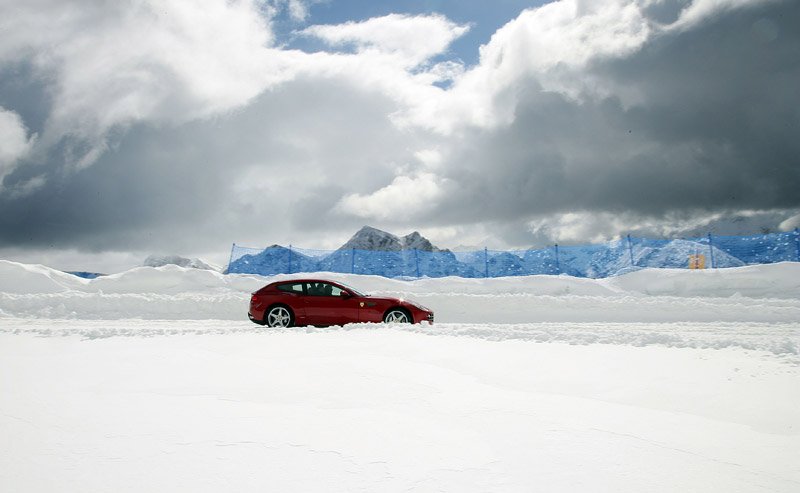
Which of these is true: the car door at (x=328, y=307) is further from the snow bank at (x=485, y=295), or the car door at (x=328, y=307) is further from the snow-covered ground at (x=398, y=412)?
the snow-covered ground at (x=398, y=412)

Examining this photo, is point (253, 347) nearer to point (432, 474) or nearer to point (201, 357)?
point (201, 357)

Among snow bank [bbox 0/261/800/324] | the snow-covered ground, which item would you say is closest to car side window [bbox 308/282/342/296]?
snow bank [bbox 0/261/800/324]

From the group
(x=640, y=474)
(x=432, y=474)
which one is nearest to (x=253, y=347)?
(x=432, y=474)

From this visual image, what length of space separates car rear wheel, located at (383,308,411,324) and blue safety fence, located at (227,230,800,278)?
14535mm

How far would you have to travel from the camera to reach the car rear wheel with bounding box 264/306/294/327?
12977mm

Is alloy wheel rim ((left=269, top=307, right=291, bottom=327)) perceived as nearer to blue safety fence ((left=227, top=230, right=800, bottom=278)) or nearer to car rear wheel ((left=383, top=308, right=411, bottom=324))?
car rear wheel ((left=383, top=308, right=411, bottom=324))

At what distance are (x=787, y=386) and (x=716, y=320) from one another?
35.7ft

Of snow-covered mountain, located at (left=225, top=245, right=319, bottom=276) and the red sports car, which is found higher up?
snow-covered mountain, located at (left=225, top=245, right=319, bottom=276)

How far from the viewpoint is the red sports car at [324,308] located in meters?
13.0

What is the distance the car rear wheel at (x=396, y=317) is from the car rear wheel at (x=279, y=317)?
223 cm

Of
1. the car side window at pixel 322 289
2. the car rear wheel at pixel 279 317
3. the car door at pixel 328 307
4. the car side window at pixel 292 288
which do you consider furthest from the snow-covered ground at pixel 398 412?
the car side window at pixel 292 288

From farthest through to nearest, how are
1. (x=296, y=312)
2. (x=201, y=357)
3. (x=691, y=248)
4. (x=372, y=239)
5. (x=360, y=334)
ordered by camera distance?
(x=372, y=239)
(x=691, y=248)
(x=296, y=312)
(x=360, y=334)
(x=201, y=357)

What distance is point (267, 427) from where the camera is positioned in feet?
13.5

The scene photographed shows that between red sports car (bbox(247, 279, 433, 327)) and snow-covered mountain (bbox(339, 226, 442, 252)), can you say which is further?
snow-covered mountain (bbox(339, 226, 442, 252))
